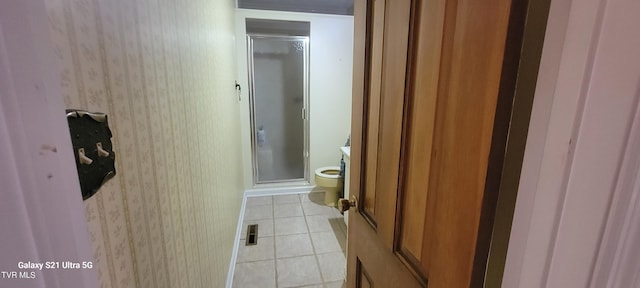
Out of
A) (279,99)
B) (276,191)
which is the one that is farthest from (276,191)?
(279,99)

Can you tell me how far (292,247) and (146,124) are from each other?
1.88 m

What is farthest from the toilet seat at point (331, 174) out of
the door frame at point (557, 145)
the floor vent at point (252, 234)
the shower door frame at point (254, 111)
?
the door frame at point (557, 145)

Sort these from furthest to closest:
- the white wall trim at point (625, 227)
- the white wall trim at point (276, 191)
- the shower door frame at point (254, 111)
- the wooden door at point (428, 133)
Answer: the white wall trim at point (276, 191), the shower door frame at point (254, 111), the wooden door at point (428, 133), the white wall trim at point (625, 227)

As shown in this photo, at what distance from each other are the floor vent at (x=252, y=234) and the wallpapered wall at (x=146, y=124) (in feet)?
3.10

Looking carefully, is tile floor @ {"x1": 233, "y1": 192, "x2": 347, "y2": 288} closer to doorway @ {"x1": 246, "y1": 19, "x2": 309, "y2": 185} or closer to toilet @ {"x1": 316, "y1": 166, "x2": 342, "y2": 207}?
toilet @ {"x1": 316, "y1": 166, "x2": 342, "y2": 207}

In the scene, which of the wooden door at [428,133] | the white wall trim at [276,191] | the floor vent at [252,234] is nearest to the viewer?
the wooden door at [428,133]

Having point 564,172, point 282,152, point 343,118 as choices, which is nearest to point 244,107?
point 282,152

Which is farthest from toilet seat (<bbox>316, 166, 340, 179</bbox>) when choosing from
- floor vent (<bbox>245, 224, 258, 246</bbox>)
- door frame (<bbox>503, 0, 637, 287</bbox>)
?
door frame (<bbox>503, 0, 637, 287</bbox>)

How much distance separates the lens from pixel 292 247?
2.31 m

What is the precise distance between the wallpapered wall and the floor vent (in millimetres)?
945

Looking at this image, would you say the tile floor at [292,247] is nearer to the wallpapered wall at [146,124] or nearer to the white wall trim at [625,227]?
the wallpapered wall at [146,124]

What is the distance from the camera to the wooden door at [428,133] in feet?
1.49

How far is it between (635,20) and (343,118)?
3.11 meters

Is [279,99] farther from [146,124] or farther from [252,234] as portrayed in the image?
[146,124]
